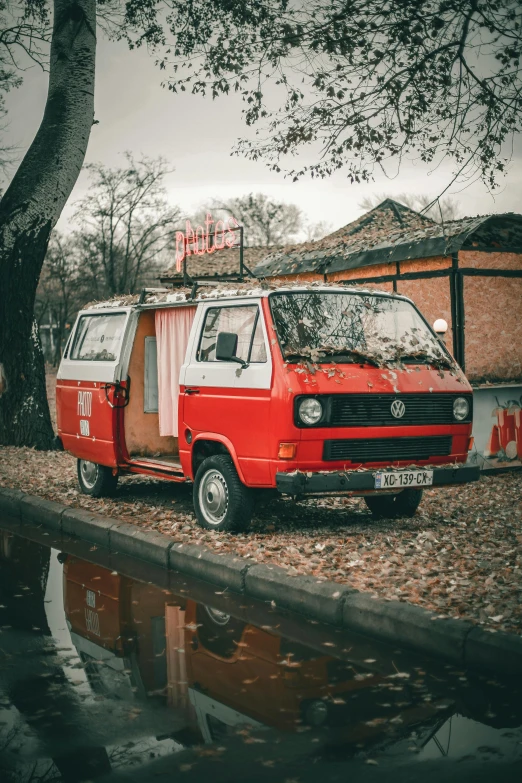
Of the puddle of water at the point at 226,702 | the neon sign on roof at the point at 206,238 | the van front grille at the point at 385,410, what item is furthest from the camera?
the neon sign on roof at the point at 206,238

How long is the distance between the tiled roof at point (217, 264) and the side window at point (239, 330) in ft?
101

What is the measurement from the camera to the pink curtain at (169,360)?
372 inches

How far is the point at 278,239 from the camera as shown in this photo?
200 ft

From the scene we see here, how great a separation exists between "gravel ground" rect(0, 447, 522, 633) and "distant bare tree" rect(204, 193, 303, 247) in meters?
49.9

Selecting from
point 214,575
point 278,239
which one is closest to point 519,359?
point 214,575

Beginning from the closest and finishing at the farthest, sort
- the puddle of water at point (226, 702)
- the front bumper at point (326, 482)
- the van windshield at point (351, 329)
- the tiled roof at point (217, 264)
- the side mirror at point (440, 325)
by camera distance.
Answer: the puddle of water at point (226, 702) < the front bumper at point (326, 482) < the van windshield at point (351, 329) < the side mirror at point (440, 325) < the tiled roof at point (217, 264)

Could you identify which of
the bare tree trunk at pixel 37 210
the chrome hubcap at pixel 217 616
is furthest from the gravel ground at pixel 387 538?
the bare tree trunk at pixel 37 210

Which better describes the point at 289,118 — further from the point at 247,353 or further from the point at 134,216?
the point at 134,216

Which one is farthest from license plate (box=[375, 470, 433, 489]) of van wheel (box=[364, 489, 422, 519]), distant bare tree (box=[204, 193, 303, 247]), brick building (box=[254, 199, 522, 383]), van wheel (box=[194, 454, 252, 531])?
distant bare tree (box=[204, 193, 303, 247])

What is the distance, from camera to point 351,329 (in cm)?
795

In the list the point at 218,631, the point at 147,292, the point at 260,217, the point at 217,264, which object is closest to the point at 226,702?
the point at 218,631

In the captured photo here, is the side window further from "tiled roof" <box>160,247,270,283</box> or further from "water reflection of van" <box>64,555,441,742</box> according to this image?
"tiled roof" <box>160,247,270,283</box>

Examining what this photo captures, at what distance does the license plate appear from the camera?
7331 mm

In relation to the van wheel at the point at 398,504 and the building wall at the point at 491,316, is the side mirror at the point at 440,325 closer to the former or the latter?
the building wall at the point at 491,316
